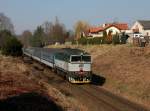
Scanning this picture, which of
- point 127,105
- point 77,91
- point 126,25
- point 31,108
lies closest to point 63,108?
point 31,108

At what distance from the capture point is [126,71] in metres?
42.3

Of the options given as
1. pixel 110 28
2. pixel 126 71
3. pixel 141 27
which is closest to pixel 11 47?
pixel 126 71

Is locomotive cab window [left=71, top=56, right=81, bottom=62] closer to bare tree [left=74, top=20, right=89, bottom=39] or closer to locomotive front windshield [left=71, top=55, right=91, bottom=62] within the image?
locomotive front windshield [left=71, top=55, right=91, bottom=62]

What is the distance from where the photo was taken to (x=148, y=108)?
90.6 feet

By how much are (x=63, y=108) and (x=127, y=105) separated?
7.42 meters

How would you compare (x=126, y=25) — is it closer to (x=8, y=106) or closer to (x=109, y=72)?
(x=109, y=72)

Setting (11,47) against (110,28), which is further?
(110,28)

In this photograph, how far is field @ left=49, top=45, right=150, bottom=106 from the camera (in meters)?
33.1

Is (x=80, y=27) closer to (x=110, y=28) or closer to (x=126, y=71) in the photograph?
(x=110, y=28)

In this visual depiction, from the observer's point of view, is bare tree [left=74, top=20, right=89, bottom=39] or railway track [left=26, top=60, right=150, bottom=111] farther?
bare tree [left=74, top=20, right=89, bottom=39]

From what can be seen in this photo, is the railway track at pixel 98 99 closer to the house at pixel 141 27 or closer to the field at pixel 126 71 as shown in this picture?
the field at pixel 126 71

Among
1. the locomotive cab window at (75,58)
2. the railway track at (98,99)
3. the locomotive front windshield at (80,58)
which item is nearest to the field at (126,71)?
the railway track at (98,99)

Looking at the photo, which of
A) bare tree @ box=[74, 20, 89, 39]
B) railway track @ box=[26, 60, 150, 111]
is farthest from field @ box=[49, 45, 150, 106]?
bare tree @ box=[74, 20, 89, 39]

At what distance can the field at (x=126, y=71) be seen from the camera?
109ft
